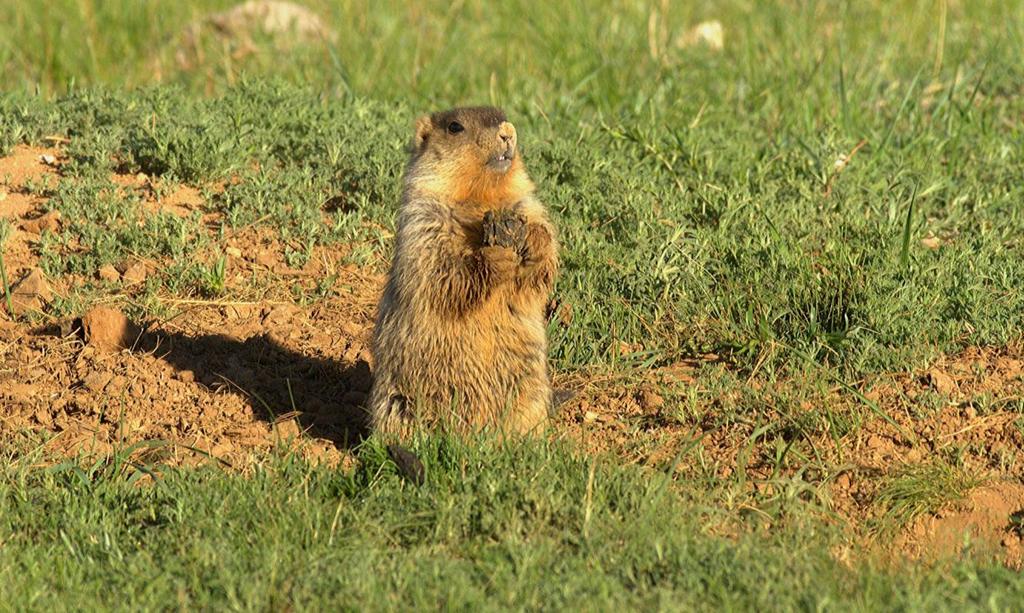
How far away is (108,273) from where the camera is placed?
6.27 meters

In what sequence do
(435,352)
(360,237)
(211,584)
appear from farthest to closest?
(360,237) → (435,352) → (211,584)

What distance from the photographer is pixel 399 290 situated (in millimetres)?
5137

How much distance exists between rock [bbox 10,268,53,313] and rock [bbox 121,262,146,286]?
1.15 ft

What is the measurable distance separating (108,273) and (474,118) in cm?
208

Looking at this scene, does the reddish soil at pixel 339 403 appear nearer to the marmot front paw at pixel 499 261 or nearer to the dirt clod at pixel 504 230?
the marmot front paw at pixel 499 261

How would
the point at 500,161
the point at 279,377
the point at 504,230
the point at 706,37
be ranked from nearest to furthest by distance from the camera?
the point at 504,230
the point at 500,161
the point at 279,377
the point at 706,37

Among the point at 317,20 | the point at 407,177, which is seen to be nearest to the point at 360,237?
the point at 407,177

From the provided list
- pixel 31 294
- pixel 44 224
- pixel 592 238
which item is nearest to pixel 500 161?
pixel 592 238

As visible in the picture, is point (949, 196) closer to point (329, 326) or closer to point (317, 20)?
point (329, 326)

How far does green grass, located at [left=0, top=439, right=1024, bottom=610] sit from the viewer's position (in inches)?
152

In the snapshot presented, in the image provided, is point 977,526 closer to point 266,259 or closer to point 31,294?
point 266,259

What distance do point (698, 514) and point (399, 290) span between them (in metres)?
1.47

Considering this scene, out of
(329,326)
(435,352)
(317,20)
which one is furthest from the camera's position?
(317,20)

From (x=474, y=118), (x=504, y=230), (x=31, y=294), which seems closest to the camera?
(x=504, y=230)
